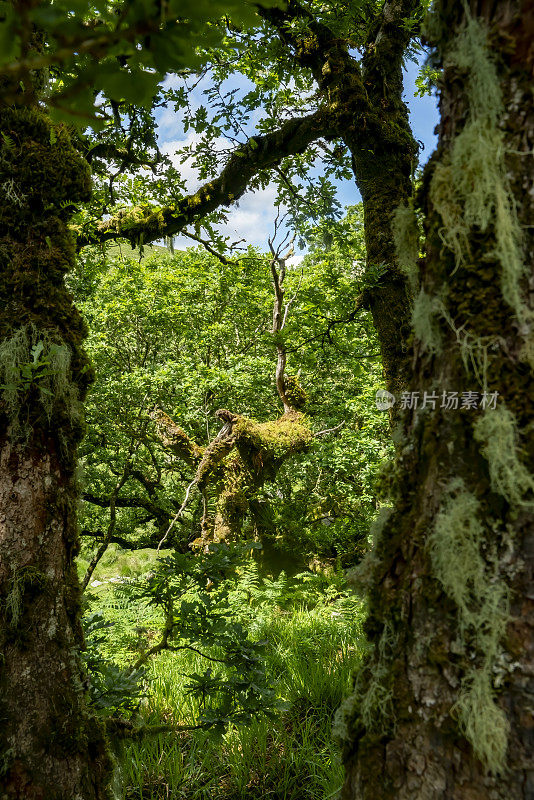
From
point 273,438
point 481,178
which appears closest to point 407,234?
point 481,178

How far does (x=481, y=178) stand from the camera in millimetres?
996

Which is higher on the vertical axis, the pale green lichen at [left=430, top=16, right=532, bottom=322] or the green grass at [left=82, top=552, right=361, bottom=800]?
the pale green lichen at [left=430, top=16, right=532, bottom=322]

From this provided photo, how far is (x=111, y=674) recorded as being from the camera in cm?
229

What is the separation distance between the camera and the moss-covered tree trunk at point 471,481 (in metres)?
0.91

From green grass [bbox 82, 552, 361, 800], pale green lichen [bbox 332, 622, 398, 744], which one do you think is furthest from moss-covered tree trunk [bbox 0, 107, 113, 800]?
pale green lichen [bbox 332, 622, 398, 744]

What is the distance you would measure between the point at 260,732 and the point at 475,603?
258cm

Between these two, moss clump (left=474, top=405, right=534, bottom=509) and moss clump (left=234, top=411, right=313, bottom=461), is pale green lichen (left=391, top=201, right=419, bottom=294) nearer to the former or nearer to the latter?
moss clump (left=474, top=405, right=534, bottom=509)

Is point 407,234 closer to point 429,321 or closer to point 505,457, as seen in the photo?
point 429,321

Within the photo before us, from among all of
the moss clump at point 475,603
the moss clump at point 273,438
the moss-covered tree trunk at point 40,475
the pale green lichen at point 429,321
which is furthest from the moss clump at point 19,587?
the moss clump at point 273,438

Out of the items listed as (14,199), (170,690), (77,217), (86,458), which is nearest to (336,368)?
(86,458)

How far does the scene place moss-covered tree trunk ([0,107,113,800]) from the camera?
1.78m

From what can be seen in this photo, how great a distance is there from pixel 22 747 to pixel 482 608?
1718 mm

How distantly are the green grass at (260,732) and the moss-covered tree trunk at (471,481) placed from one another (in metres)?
0.81

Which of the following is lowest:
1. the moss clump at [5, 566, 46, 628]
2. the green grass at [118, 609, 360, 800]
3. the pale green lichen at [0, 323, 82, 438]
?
the green grass at [118, 609, 360, 800]
